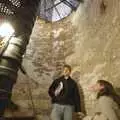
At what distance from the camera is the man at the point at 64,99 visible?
13.9 ft

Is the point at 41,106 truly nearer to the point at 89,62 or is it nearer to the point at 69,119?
the point at 89,62

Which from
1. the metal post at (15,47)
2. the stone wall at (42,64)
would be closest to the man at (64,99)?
the metal post at (15,47)

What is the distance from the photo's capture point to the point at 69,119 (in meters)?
4.23

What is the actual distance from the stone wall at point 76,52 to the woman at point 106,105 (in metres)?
0.64

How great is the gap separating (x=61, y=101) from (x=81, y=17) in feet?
8.87

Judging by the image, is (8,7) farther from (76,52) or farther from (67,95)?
(76,52)

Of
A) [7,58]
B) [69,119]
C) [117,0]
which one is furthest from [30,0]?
[69,119]

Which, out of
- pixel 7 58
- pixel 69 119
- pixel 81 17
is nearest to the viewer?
pixel 7 58

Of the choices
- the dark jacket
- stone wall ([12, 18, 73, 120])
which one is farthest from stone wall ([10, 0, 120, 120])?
the dark jacket

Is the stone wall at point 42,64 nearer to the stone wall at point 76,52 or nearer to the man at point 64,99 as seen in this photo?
the stone wall at point 76,52

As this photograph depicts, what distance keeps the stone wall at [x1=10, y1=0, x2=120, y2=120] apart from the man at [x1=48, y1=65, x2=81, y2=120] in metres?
0.65

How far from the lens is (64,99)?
4.32 meters

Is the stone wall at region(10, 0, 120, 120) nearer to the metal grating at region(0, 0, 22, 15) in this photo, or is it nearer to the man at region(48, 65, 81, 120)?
the man at region(48, 65, 81, 120)

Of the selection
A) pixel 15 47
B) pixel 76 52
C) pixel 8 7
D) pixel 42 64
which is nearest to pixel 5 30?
pixel 15 47
